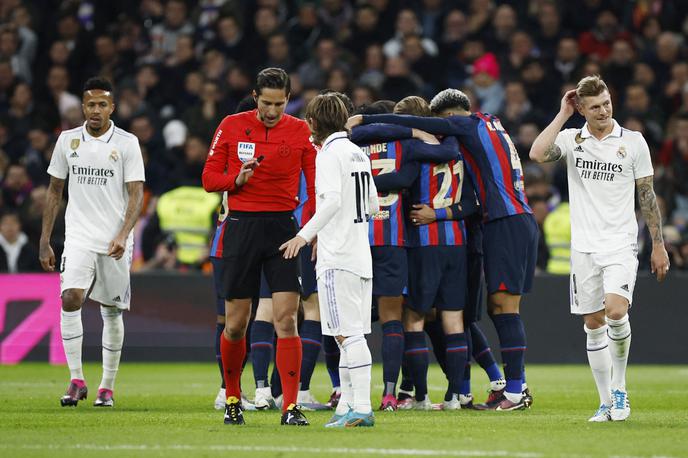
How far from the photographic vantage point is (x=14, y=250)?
57.6ft

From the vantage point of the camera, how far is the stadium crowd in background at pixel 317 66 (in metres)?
18.9

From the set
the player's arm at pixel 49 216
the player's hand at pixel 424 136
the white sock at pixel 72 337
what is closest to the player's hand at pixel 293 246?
the player's hand at pixel 424 136

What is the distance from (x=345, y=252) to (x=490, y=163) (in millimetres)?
2630

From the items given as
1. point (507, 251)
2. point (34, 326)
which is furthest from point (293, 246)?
point (34, 326)

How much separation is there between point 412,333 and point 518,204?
53.3 inches

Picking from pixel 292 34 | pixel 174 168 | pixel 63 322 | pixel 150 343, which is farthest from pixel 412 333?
pixel 292 34

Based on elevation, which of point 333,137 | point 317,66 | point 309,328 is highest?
point 317,66

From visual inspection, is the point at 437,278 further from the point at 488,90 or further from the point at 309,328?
the point at 488,90

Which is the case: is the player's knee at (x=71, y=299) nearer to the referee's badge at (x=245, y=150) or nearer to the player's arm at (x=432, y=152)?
the referee's badge at (x=245, y=150)

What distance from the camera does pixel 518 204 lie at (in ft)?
36.3

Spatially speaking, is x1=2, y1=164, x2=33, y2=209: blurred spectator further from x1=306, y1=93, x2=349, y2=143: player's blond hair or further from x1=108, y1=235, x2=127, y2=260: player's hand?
x1=306, y1=93, x2=349, y2=143: player's blond hair

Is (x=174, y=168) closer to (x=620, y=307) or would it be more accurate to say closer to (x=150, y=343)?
(x=150, y=343)

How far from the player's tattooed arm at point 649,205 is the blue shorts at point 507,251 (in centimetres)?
150

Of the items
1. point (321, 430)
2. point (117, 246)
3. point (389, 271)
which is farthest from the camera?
point (117, 246)
